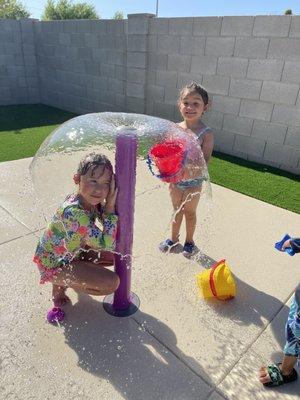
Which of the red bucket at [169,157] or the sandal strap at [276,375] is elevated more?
the red bucket at [169,157]

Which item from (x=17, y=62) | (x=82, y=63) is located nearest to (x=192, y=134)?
(x=82, y=63)

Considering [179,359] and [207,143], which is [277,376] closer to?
[179,359]

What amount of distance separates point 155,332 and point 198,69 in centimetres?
517

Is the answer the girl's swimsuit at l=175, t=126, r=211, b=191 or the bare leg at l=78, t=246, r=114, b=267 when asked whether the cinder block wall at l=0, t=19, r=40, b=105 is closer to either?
the girl's swimsuit at l=175, t=126, r=211, b=191

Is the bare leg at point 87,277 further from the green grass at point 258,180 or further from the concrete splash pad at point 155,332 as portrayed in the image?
the green grass at point 258,180

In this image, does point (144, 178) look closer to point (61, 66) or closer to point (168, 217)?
point (168, 217)

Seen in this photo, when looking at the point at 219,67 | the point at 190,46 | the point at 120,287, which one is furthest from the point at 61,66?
the point at 120,287

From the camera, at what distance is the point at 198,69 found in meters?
6.22

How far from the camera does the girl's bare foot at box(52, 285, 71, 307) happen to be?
245cm

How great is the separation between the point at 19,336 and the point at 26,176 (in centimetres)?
307

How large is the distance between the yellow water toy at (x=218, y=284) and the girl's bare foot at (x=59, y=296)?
105 centimetres

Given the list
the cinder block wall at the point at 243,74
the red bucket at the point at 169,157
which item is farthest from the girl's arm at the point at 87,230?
the cinder block wall at the point at 243,74

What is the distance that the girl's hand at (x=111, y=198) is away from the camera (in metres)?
1.99

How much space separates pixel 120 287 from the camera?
94.6 inches
